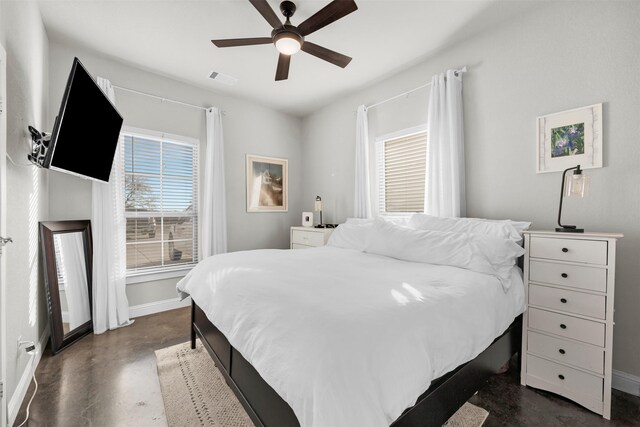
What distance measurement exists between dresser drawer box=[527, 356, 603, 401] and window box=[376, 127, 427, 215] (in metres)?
1.75

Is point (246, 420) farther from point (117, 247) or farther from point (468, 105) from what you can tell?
point (468, 105)

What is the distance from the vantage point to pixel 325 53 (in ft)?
7.72

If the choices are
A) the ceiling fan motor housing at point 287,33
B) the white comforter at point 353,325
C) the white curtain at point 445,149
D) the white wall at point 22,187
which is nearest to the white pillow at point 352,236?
the white curtain at point 445,149

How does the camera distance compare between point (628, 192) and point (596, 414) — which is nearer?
point (596, 414)

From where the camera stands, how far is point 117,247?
3139 millimetres

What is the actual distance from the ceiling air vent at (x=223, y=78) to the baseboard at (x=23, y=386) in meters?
3.10

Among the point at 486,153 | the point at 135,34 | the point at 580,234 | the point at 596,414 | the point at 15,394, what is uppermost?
the point at 135,34

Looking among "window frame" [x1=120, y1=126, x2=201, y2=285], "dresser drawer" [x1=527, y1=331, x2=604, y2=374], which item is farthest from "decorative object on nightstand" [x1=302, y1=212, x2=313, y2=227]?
"dresser drawer" [x1=527, y1=331, x2=604, y2=374]

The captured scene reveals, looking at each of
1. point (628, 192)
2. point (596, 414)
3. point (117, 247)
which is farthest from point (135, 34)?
point (596, 414)

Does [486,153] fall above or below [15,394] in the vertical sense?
above

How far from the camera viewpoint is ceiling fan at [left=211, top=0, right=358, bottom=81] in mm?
1874

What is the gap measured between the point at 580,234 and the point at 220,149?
147 inches

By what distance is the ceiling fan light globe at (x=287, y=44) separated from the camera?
→ 2128mm

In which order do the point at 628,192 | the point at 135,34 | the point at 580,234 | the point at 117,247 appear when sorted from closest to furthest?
the point at 580,234 → the point at 628,192 → the point at 135,34 → the point at 117,247
